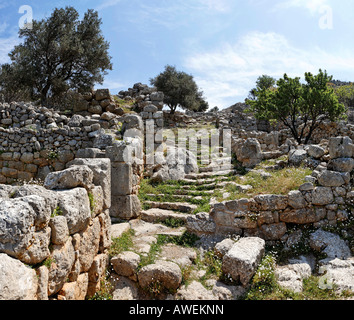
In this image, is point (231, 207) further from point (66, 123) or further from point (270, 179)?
point (66, 123)

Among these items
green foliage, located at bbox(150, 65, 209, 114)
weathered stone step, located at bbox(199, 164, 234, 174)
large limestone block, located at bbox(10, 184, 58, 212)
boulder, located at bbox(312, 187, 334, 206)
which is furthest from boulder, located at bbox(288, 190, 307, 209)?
green foliage, located at bbox(150, 65, 209, 114)

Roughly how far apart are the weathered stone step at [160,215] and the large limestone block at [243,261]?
2240mm

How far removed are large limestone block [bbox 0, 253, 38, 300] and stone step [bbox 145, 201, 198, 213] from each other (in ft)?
18.8

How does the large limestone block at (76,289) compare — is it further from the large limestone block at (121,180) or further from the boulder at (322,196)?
the boulder at (322,196)

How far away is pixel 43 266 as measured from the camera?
10.2ft

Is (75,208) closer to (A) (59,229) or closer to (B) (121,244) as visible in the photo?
(A) (59,229)

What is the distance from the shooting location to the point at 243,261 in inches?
213

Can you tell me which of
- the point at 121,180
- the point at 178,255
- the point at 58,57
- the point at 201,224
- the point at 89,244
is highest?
the point at 58,57

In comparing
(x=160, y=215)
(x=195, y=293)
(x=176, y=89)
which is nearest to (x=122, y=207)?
(x=160, y=215)

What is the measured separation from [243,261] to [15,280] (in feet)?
13.7

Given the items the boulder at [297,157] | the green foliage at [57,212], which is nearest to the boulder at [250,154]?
the boulder at [297,157]

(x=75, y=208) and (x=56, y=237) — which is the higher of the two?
(x=75, y=208)
